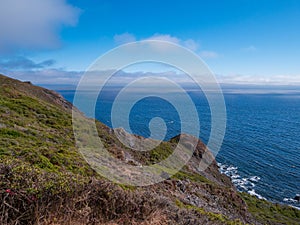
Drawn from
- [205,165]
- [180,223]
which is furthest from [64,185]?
[205,165]

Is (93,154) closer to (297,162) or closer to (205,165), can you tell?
(205,165)

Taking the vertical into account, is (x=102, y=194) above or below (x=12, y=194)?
below

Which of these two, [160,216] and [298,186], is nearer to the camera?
[160,216]

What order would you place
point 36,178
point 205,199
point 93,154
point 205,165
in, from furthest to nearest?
1. point 205,165
2. point 205,199
3. point 93,154
4. point 36,178

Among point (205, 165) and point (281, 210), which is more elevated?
point (205, 165)

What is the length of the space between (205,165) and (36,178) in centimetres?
3345

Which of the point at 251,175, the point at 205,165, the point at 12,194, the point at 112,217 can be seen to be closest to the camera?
the point at 12,194

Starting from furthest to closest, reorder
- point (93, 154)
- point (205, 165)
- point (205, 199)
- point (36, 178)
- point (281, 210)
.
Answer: point (205, 165) → point (281, 210) → point (205, 199) → point (93, 154) → point (36, 178)

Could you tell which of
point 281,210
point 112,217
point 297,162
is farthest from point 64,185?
point 297,162

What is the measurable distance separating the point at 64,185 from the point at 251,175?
40836 millimetres

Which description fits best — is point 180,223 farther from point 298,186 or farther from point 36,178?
point 298,186

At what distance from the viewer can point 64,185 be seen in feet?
16.7

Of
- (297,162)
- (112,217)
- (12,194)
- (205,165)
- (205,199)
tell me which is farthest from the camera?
(297,162)

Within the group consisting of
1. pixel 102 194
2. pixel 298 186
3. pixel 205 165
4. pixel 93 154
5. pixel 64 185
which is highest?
pixel 64 185
